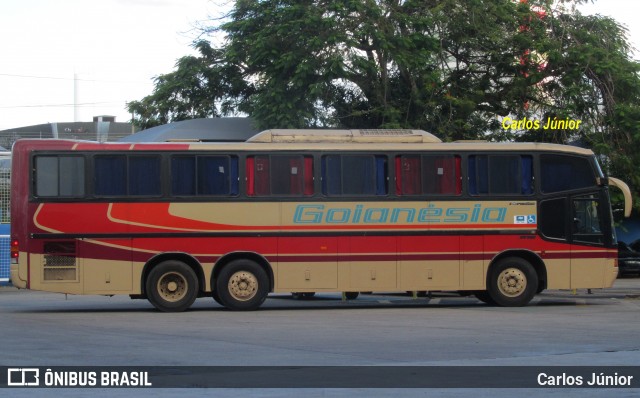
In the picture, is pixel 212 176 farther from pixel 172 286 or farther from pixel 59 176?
pixel 59 176

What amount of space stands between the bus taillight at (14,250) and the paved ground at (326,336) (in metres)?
1.08

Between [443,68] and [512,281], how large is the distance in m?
13.8

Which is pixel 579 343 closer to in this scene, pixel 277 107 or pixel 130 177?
pixel 130 177

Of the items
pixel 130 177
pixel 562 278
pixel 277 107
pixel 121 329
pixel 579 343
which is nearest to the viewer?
pixel 579 343

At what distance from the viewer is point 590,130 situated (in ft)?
109

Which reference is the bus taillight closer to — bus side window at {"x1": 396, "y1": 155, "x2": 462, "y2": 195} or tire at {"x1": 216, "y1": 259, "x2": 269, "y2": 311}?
tire at {"x1": 216, "y1": 259, "x2": 269, "y2": 311}

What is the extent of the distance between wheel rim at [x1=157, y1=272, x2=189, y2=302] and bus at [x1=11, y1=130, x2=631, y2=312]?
1.0 inches

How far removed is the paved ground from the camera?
11.9 meters

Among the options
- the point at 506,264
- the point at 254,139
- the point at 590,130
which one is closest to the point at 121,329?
the point at 254,139

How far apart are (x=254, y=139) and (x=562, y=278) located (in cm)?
717

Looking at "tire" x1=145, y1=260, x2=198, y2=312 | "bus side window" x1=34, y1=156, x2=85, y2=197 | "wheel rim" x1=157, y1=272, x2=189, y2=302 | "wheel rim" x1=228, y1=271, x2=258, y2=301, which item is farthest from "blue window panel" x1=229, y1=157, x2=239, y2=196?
"bus side window" x1=34, y1=156, x2=85, y2=197

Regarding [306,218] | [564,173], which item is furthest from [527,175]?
[306,218]

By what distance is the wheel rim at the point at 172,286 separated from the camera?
1988cm

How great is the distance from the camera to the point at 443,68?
33469 millimetres
